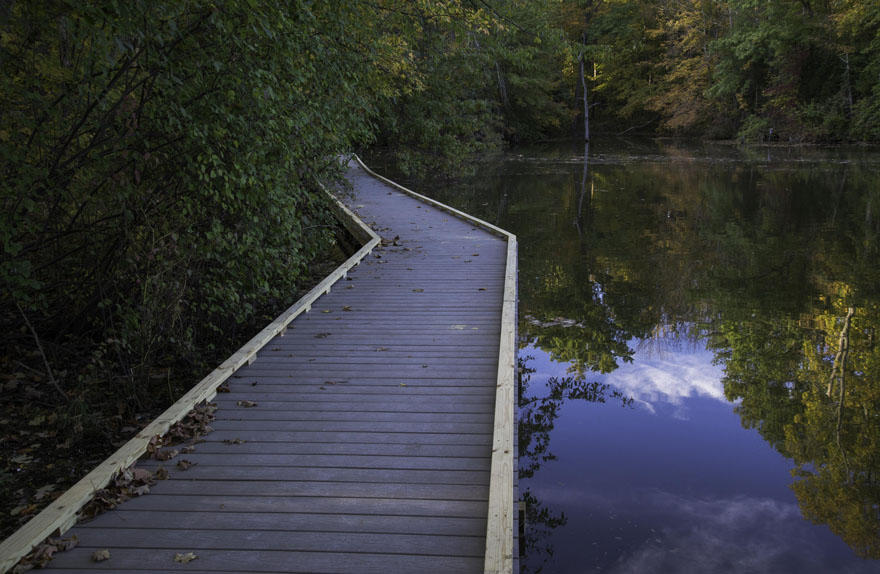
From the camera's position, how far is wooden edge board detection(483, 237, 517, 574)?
2.83 meters

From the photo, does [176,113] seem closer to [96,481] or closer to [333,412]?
[333,412]

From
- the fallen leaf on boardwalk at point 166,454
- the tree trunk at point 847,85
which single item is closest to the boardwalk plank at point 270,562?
the fallen leaf on boardwalk at point 166,454

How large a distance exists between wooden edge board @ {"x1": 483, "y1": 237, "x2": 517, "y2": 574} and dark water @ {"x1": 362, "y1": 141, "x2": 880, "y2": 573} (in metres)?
0.92

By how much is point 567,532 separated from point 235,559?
7.68 feet

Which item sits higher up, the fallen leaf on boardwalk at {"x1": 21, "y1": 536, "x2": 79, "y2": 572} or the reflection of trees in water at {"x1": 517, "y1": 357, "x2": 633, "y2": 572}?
the fallen leaf on boardwalk at {"x1": 21, "y1": 536, "x2": 79, "y2": 572}

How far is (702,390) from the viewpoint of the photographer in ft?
22.3

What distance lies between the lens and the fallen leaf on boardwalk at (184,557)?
292cm

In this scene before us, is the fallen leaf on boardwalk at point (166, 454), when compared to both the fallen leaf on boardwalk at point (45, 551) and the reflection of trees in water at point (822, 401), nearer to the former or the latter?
the fallen leaf on boardwalk at point (45, 551)

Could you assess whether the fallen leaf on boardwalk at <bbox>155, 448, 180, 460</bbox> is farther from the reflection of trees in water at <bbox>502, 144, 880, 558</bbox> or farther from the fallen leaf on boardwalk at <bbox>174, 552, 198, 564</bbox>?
the reflection of trees in water at <bbox>502, 144, 880, 558</bbox>

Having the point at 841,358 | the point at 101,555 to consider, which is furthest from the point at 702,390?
the point at 101,555

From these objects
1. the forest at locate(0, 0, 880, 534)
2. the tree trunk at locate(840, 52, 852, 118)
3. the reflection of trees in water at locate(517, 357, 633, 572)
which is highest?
the tree trunk at locate(840, 52, 852, 118)

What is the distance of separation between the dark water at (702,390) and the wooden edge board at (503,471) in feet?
3.01

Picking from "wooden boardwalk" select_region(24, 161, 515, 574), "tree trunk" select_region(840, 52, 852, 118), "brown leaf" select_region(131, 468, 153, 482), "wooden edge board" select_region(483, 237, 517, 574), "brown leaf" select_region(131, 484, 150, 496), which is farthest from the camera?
"tree trunk" select_region(840, 52, 852, 118)

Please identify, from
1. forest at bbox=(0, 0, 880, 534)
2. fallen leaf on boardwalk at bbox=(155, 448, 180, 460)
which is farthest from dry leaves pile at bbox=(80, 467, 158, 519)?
forest at bbox=(0, 0, 880, 534)
